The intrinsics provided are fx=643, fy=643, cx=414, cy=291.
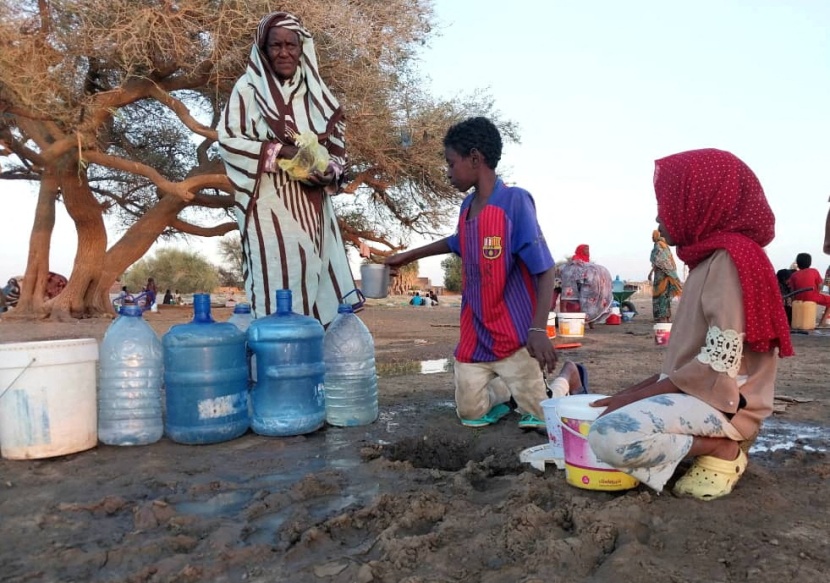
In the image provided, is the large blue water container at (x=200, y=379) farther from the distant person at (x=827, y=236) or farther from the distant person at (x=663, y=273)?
the distant person at (x=663, y=273)

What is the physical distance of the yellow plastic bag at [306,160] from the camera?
3938 mm

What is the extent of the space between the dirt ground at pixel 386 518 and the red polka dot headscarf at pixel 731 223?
25.7 inches

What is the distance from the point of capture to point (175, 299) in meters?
29.7

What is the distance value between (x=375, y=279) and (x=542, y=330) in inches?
45.4

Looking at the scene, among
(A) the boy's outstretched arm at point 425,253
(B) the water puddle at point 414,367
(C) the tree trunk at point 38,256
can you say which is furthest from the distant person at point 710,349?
(C) the tree trunk at point 38,256

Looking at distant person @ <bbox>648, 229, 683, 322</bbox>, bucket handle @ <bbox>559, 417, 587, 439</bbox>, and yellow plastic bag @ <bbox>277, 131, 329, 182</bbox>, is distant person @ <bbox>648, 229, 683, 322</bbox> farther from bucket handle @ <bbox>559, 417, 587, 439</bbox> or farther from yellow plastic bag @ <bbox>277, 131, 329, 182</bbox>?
bucket handle @ <bbox>559, 417, 587, 439</bbox>

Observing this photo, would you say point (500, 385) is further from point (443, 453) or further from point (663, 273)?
point (663, 273)

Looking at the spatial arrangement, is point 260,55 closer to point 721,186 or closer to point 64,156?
point 721,186

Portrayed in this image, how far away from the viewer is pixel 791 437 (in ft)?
11.1

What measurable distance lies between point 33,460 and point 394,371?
12.4 ft

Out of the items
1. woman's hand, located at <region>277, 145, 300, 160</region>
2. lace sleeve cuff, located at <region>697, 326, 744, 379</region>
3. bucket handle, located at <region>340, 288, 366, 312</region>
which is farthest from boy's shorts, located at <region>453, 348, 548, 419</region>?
woman's hand, located at <region>277, 145, 300, 160</region>

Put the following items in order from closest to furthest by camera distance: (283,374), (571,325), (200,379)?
1. (200,379)
2. (283,374)
3. (571,325)

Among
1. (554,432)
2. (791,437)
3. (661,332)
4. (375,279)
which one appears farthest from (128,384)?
(661,332)

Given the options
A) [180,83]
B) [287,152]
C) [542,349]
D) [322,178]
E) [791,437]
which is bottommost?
[791,437]
